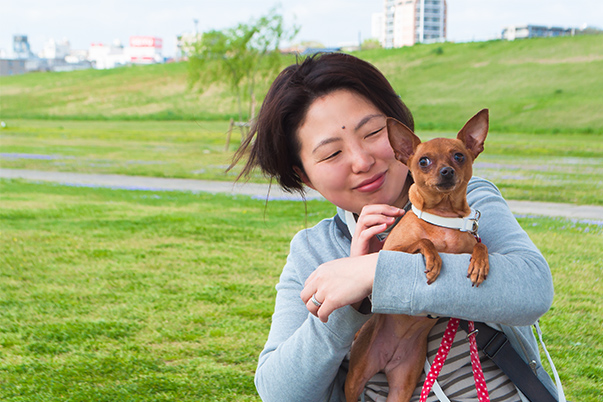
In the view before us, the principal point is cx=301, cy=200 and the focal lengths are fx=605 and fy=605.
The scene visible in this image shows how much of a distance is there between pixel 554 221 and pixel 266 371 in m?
7.68

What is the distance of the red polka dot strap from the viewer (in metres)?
1.76

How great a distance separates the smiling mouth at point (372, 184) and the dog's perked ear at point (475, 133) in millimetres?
300

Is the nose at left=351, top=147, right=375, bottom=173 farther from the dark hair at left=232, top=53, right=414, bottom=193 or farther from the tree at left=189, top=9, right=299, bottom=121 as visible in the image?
the tree at left=189, top=9, right=299, bottom=121

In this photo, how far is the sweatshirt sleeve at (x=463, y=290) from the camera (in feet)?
5.04

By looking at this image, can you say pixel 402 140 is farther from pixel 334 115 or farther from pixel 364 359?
pixel 364 359

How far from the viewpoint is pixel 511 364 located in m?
1.82

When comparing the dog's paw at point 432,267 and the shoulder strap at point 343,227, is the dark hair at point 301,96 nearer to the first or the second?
the shoulder strap at point 343,227

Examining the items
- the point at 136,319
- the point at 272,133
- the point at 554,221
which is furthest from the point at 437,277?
the point at 554,221

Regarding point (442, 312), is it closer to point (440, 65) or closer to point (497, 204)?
point (497, 204)

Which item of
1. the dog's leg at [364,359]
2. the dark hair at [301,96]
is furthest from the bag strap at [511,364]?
the dark hair at [301,96]

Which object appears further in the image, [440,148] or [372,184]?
[372,184]

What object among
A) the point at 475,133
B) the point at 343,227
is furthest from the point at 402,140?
the point at 343,227

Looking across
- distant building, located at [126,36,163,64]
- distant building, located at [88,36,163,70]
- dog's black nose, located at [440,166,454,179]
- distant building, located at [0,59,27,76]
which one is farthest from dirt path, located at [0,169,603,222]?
distant building, located at [126,36,163,64]

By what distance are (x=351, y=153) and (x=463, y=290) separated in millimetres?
674
